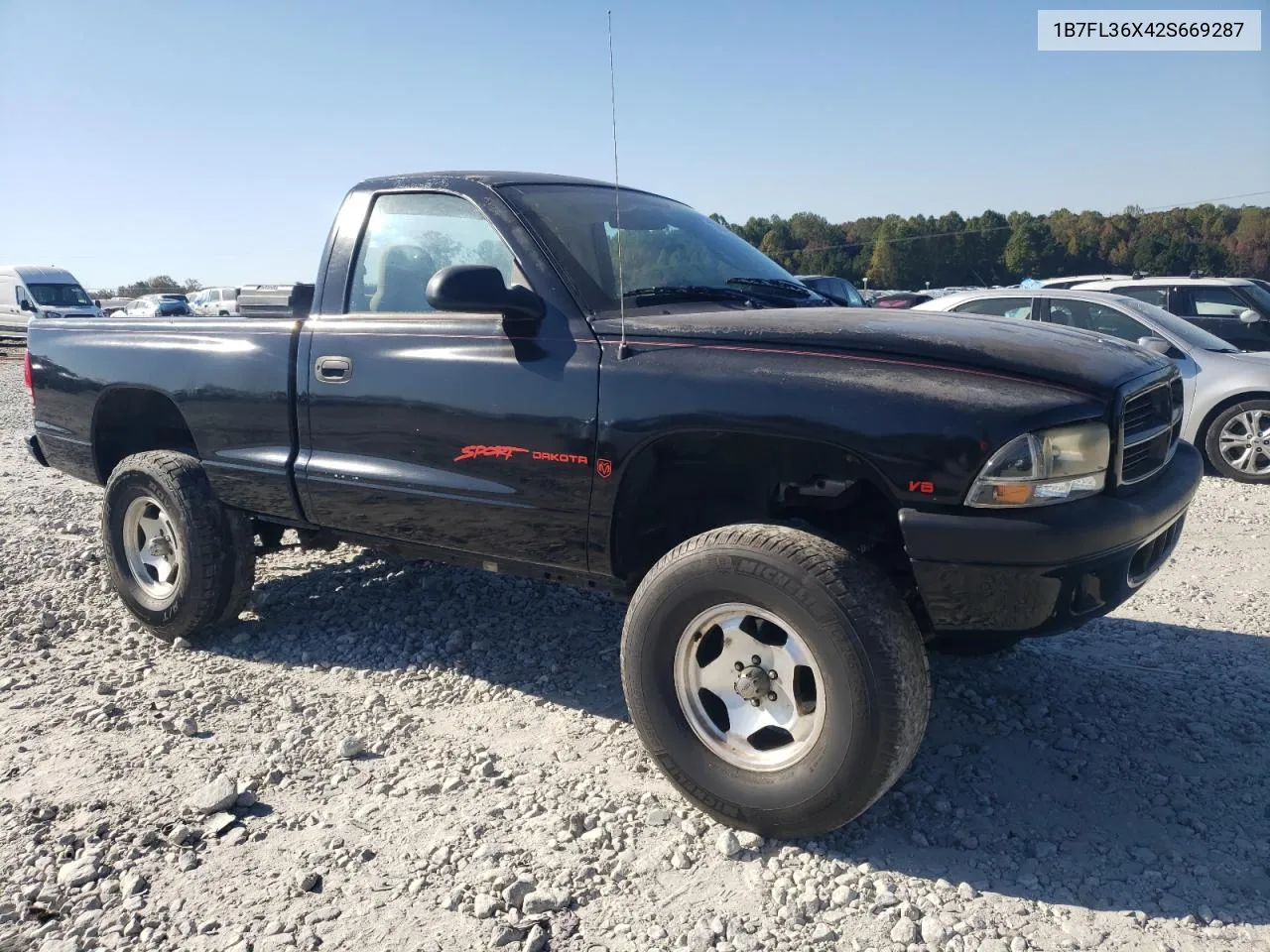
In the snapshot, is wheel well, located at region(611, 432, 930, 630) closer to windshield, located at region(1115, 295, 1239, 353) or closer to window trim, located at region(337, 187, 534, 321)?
window trim, located at region(337, 187, 534, 321)

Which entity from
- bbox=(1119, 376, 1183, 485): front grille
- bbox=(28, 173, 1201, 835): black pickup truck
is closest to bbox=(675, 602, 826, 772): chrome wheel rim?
bbox=(28, 173, 1201, 835): black pickup truck

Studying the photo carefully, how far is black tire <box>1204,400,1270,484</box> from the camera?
7684 mm

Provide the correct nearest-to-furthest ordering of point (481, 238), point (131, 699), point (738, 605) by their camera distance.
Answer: point (738, 605) → point (481, 238) → point (131, 699)

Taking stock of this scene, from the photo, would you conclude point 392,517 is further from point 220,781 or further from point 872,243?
point 872,243

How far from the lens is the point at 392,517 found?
3.64 meters

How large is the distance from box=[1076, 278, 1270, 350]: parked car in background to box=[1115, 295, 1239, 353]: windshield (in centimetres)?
205

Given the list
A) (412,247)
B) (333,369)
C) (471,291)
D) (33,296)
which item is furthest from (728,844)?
(33,296)

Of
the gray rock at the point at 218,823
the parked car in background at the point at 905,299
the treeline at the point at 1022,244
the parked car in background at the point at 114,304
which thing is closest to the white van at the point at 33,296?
the parked car in background at the point at 114,304

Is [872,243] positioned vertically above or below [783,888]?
above

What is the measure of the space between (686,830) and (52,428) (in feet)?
12.9

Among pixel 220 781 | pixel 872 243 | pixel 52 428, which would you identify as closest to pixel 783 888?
pixel 220 781

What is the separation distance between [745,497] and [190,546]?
2.46 m

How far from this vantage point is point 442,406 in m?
3.40

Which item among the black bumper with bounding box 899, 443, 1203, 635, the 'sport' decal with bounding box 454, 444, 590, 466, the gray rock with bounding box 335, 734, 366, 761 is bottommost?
the gray rock with bounding box 335, 734, 366, 761
